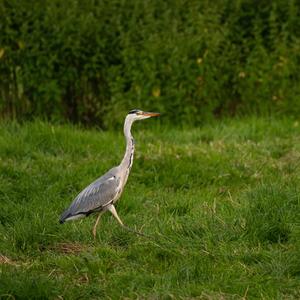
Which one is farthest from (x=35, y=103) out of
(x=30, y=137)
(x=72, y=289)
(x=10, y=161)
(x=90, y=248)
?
(x=72, y=289)

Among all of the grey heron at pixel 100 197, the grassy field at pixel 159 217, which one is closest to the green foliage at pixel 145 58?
the grassy field at pixel 159 217

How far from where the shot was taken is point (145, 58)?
11.3 metres

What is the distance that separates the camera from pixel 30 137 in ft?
33.0

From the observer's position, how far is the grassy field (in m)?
6.02

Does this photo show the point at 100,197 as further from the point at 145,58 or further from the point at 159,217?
the point at 145,58

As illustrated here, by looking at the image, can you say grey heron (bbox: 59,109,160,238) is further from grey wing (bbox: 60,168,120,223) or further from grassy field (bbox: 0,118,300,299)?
grassy field (bbox: 0,118,300,299)

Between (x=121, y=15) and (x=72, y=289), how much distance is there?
5.96 m

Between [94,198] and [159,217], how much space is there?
0.72 m

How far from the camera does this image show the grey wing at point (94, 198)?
7.14m

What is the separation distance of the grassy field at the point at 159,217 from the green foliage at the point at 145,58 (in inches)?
29.1

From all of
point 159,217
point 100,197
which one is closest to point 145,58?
point 159,217

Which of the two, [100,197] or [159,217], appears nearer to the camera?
[100,197]

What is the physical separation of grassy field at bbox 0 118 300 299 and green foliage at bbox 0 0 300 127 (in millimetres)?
739

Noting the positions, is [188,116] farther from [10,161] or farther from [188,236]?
[188,236]
